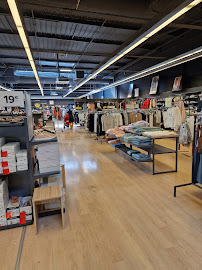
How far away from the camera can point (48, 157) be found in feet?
8.25

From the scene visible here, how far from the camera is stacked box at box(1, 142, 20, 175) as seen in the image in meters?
2.22

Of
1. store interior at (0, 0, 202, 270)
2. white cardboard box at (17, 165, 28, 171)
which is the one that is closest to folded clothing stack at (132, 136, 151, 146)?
store interior at (0, 0, 202, 270)

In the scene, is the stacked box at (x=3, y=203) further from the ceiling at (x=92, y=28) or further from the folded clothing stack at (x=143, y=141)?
the folded clothing stack at (x=143, y=141)

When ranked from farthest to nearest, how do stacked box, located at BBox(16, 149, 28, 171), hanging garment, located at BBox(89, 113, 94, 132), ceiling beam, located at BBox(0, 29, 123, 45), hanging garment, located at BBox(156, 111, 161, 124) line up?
hanging garment, located at BBox(156, 111, 161, 124), hanging garment, located at BBox(89, 113, 94, 132), ceiling beam, located at BBox(0, 29, 123, 45), stacked box, located at BBox(16, 149, 28, 171)

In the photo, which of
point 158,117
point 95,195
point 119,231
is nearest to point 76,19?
point 95,195

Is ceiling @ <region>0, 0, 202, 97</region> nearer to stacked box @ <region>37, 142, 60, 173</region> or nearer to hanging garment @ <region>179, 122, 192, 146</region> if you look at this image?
stacked box @ <region>37, 142, 60, 173</region>

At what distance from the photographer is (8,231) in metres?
2.29

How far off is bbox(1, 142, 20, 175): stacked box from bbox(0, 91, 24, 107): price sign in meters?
0.61

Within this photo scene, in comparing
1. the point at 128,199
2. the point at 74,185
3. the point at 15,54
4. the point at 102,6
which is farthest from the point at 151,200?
the point at 15,54

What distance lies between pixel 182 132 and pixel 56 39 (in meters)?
6.25

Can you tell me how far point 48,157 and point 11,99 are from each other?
38.4 inches

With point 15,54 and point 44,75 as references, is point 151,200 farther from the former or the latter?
point 44,75

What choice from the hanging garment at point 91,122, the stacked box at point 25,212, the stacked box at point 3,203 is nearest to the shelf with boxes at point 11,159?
the stacked box at point 3,203

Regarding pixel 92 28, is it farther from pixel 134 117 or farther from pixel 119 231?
pixel 119 231
